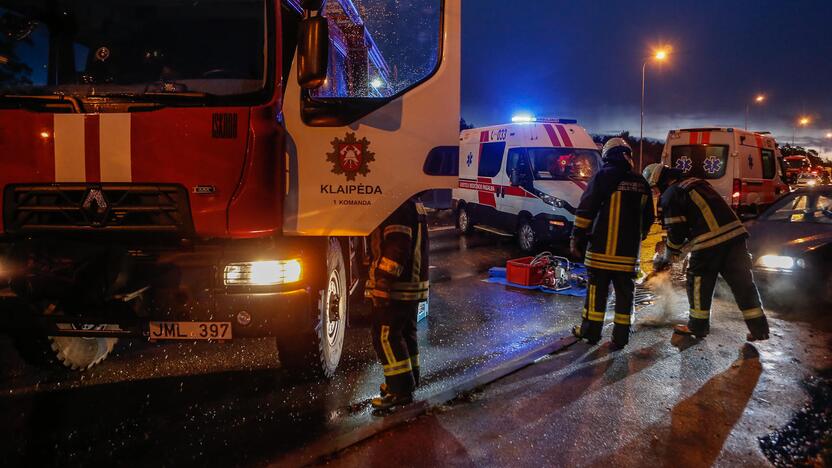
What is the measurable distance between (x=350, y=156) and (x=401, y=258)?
75cm

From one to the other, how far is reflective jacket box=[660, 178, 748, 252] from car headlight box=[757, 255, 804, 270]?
6.13 ft

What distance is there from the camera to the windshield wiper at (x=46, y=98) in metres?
3.29

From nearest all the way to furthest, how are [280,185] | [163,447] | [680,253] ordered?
[163,447] → [280,185] → [680,253]

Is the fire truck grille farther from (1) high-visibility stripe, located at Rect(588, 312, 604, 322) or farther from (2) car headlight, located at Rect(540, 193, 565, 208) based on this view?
(2) car headlight, located at Rect(540, 193, 565, 208)

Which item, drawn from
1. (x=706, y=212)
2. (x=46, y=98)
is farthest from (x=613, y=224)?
(x=46, y=98)

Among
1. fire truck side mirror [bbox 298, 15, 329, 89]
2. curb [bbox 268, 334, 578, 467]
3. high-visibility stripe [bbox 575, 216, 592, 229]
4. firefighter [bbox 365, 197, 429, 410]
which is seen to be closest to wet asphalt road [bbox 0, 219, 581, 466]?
curb [bbox 268, 334, 578, 467]

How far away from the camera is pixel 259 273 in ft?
11.1

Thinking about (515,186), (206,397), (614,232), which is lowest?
(206,397)

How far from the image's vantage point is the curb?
3086 mm

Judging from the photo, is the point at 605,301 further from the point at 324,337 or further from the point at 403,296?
the point at 324,337

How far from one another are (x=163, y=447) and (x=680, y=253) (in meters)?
4.48

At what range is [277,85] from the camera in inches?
135

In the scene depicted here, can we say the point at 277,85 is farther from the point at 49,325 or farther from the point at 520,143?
the point at 520,143

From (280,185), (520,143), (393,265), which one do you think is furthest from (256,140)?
(520,143)
